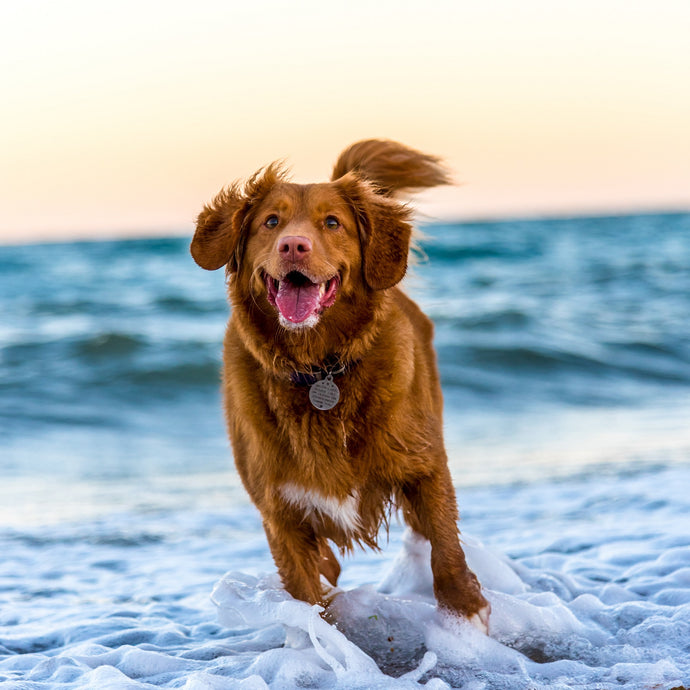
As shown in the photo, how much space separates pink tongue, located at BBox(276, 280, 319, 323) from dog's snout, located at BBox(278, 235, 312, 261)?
0.17 meters

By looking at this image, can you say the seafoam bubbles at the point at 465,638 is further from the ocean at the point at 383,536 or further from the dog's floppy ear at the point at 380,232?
the dog's floppy ear at the point at 380,232

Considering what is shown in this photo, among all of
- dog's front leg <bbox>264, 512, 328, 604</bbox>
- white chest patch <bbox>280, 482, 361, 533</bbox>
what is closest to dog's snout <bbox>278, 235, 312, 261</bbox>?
white chest patch <bbox>280, 482, 361, 533</bbox>

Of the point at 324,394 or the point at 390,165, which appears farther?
the point at 390,165

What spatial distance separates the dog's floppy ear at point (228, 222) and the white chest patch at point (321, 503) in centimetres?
92

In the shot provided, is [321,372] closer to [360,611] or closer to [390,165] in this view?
[360,611]

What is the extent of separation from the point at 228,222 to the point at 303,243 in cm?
55

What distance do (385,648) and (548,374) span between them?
28.3ft

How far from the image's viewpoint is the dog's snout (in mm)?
3354

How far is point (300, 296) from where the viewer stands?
3.48m

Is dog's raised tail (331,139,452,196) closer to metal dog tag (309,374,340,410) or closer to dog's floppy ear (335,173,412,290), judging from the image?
dog's floppy ear (335,173,412,290)

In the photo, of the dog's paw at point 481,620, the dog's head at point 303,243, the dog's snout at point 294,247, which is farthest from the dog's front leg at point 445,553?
the dog's snout at point 294,247

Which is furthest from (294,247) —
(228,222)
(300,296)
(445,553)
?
(445,553)

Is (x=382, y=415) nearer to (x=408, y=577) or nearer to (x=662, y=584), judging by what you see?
(x=408, y=577)

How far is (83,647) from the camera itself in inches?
155
